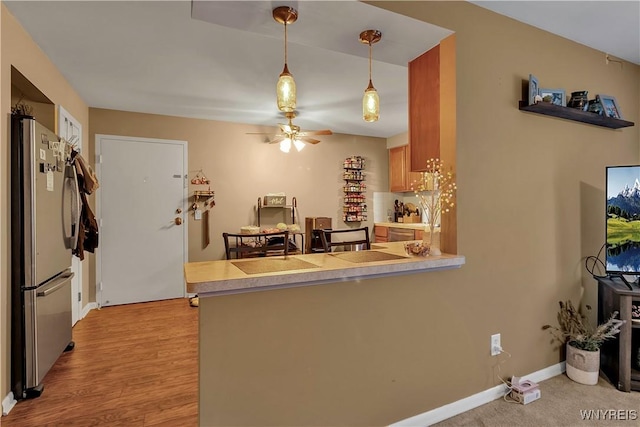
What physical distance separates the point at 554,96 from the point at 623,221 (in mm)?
1013

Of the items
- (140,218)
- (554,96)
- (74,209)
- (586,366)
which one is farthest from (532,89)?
(140,218)

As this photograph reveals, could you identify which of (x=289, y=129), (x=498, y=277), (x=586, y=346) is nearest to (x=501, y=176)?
(x=498, y=277)

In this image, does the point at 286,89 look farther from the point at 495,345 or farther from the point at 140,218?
the point at 140,218

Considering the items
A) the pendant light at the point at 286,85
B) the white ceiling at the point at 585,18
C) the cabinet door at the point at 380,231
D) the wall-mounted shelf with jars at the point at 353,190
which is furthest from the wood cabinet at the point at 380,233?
the pendant light at the point at 286,85

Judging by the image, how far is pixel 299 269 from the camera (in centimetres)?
154

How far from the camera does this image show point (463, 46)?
1902 mm

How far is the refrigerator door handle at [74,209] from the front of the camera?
2621 mm

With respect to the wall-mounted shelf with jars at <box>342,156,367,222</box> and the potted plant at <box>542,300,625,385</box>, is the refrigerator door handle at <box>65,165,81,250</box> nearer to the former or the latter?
the wall-mounted shelf with jars at <box>342,156,367,222</box>

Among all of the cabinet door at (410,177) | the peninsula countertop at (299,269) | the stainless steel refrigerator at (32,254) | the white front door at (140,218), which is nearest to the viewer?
the peninsula countertop at (299,269)

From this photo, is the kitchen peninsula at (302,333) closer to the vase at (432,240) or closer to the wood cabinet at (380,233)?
the vase at (432,240)

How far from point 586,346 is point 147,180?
15.4 feet

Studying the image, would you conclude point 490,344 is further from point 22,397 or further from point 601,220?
point 22,397

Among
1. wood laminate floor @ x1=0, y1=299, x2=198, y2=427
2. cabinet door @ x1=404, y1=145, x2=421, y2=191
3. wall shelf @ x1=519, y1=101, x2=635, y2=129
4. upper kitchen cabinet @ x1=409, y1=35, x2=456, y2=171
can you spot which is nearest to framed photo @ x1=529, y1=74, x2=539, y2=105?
wall shelf @ x1=519, y1=101, x2=635, y2=129

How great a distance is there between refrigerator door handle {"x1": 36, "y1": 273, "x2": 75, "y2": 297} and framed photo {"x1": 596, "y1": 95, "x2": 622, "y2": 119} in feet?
14.0
